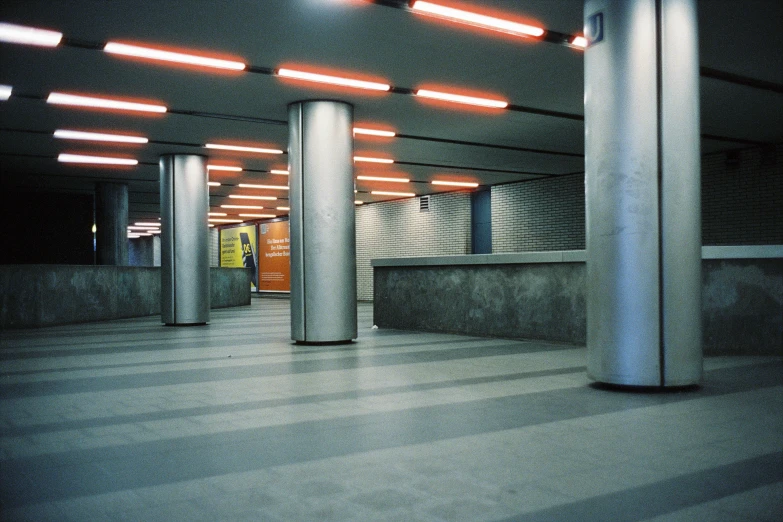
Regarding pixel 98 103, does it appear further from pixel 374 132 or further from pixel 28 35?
pixel 374 132

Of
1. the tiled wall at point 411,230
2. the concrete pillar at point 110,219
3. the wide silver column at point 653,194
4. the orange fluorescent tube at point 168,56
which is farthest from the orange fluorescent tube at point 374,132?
the tiled wall at point 411,230

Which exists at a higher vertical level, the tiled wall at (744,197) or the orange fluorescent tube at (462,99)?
the orange fluorescent tube at (462,99)

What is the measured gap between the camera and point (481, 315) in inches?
484

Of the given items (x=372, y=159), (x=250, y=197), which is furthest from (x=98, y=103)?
(x=250, y=197)

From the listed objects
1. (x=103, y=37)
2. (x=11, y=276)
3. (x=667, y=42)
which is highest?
(x=103, y=37)

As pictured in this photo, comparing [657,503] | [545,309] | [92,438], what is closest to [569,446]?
[657,503]

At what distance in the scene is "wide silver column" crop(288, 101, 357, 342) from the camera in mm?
11461

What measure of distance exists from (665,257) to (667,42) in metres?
2.00

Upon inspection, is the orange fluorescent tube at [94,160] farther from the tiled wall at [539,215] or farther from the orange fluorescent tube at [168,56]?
the tiled wall at [539,215]

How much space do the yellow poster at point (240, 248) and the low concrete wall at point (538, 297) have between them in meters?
24.5

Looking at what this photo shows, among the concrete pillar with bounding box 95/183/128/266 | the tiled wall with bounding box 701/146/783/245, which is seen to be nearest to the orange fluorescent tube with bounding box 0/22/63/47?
the concrete pillar with bounding box 95/183/128/266

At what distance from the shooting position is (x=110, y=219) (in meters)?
22.3

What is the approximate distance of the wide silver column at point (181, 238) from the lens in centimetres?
1667

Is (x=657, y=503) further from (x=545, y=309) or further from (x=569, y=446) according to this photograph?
(x=545, y=309)
